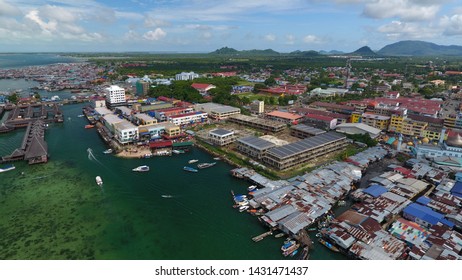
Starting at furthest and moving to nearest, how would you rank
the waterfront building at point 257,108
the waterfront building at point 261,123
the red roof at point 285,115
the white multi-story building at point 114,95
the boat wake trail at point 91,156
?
1. the white multi-story building at point 114,95
2. the waterfront building at point 257,108
3. the red roof at point 285,115
4. the waterfront building at point 261,123
5. the boat wake trail at point 91,156

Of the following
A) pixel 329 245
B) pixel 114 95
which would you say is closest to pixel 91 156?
pixel 329 245

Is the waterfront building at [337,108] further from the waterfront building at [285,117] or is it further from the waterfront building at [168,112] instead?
the waterfront building at [168,112]

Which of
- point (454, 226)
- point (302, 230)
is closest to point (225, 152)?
point (302, 230)

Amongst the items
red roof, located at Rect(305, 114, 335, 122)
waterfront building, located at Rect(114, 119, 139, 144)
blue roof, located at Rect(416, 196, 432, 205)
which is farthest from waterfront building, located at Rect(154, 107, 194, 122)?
blue roof, located at Rect(416, 196, 432, 205)

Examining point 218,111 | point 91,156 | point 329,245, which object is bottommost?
point 329,245

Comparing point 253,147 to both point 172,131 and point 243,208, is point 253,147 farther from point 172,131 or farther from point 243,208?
point 172,131

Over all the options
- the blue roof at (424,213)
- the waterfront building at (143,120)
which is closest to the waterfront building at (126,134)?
the waterfront building at (143,120)

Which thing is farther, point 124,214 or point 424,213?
point 124,214
